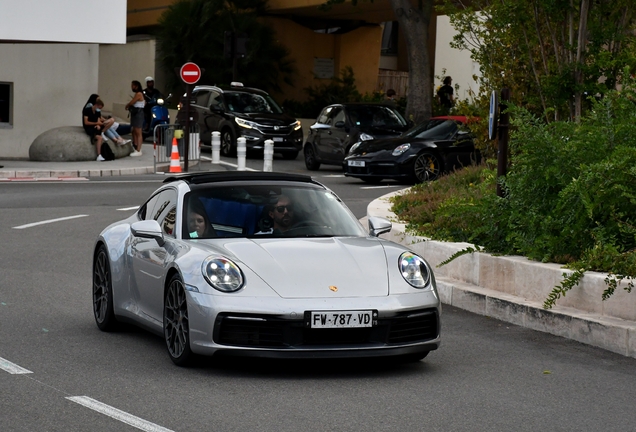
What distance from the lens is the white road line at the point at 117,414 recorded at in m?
6.23

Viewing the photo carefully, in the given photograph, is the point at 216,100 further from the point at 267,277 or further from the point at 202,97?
the point at 267,277

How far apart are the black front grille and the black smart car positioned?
20.0 metres

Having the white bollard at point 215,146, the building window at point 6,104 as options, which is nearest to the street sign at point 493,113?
the white bollard at point 215,146

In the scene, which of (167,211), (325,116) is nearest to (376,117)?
(325,116)

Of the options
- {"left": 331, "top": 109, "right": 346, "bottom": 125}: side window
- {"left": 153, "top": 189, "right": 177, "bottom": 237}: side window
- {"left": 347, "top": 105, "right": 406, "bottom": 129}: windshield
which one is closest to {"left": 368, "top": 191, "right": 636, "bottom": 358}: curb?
{"left": 153, "top": 189, "right": 177, "bottom": 237}: side window

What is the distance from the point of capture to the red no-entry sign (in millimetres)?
28939

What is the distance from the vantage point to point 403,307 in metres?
7.65

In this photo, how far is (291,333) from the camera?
7.44 metres

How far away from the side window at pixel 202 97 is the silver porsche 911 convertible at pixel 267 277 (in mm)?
24745

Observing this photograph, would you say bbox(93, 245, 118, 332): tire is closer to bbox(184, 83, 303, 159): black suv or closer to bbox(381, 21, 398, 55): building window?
bbox(184, 83, 303, 159): black suv

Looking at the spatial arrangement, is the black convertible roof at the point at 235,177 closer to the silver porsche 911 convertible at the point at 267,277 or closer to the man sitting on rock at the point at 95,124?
the silver porsche 911 convertible at the point at 267,277

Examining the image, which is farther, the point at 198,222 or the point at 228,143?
the point at 228,143

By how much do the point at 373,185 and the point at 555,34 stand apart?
10.4 meters

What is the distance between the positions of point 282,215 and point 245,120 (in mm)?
23521
